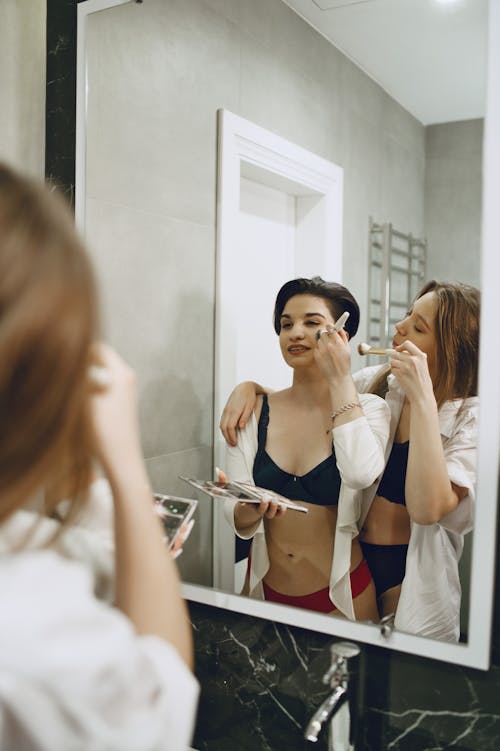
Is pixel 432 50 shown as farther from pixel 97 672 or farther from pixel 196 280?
pixel 97 672

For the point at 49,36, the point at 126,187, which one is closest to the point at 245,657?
the point at 126,187

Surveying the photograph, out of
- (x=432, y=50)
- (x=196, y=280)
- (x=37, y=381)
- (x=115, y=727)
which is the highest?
(x=432, y=50)

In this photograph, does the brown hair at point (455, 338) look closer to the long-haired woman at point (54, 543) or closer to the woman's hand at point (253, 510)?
the woman's hand at point (253, 510)

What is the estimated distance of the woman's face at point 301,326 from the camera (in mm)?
1073

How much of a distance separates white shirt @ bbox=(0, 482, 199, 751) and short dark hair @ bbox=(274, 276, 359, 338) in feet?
1.96

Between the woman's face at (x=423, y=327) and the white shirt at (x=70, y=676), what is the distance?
59 cm

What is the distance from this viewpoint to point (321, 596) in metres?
1.06

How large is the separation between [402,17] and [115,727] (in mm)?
1015

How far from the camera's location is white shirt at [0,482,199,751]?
1.76ft

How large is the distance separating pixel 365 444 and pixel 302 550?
0.68ft

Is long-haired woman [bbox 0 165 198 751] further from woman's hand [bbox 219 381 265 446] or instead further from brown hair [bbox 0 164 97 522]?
woman's hand [bbox 219 381 265 446]

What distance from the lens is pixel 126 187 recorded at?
1276 millimetres

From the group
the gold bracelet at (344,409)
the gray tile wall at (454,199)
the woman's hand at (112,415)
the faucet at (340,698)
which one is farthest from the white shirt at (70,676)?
the gray tile wall at (454,199)

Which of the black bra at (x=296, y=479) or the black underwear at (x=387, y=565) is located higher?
the black bra at (x=296, y=479)
